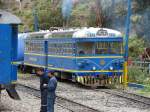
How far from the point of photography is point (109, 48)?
82.3 feet

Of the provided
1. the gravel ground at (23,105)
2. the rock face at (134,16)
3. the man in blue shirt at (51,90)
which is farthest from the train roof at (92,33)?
the rock face at (134,16)

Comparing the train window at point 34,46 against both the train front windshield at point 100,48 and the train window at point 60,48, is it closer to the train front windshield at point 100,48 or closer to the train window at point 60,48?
the train window at point 60,48

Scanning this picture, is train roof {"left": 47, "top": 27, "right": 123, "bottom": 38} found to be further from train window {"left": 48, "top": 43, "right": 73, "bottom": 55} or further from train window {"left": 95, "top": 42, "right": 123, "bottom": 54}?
train window {"left": 48, "top": 43, "right": 73, "bottom": 55}

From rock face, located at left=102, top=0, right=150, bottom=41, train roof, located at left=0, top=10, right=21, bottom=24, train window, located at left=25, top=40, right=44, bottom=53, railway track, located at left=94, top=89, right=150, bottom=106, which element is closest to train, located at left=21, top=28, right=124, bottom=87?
railway track, located at left=94, top=89, right=150, bottom=106

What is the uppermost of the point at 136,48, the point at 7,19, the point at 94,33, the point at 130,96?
the point at 7,19

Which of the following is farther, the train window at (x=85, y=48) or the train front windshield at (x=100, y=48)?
the train front windshield at (x=100, y=48)

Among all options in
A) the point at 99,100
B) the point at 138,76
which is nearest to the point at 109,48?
the point at 138,76

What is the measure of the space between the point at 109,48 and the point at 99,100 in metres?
5.28

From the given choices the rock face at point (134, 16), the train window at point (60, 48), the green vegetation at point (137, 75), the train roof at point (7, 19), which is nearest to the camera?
the train roof at point (7, 19)

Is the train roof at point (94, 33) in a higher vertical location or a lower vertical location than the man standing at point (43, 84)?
higher

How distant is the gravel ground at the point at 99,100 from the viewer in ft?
59.6

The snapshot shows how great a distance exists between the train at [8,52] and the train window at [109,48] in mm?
8850

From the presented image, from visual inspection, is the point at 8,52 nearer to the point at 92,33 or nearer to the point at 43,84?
the point at 43,84

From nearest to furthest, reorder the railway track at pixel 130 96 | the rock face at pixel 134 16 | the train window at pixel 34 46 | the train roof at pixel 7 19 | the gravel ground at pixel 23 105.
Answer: the train roof at pixel 7 19, the gravel ground at pixel 23 105, the railway track at pixel 130 96, the train window at pixel 34 46, the rock face at pixel 134 16
